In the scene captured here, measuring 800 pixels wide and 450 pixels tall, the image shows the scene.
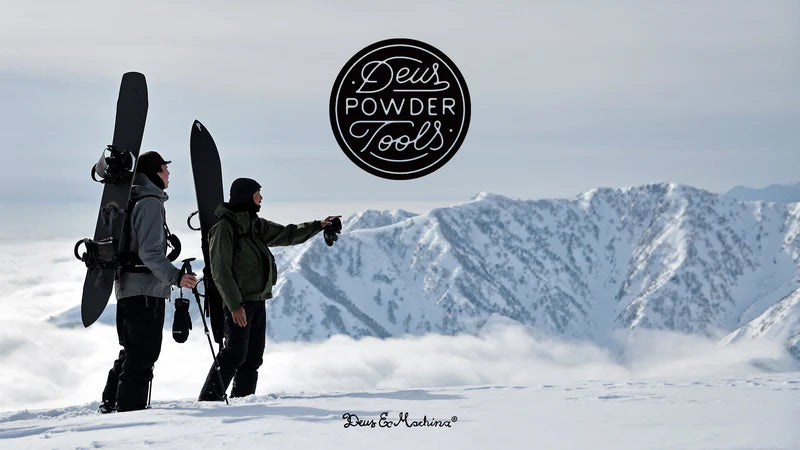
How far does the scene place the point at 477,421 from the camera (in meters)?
6.49

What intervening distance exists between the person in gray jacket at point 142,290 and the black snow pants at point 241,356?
2.17 feet

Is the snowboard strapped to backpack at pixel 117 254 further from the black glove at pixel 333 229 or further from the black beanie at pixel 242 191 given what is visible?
the black glove at pixel 333 229

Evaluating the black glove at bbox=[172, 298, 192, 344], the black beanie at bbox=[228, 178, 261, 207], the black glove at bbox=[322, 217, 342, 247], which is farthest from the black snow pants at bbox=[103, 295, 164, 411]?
the black glove at bbox=[322, 217, 342, 247]

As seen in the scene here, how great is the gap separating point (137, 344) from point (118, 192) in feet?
4.92

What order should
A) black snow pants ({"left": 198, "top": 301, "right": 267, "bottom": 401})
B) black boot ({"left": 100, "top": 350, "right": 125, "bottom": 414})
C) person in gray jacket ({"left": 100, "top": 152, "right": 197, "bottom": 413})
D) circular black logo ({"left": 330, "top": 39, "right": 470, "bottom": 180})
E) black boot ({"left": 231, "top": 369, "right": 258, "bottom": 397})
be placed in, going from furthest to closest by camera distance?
1. circular black logo ({"left": 330, "top": 39, "right": 470, "bottom": 180})
2. black boot ({"left": 231, "top": 369, "right": 258, "bottom": 397})
3. black boot ({"left": 100, "top": 350, "right": 125, "bottom": 414})
4. black snow pants ({"left": 198, "top": 301, "right": 267, "bottom": 401})
5. person in gray jacket ({"left": 100, "top": 152, "right": 197, "bottom": 413})

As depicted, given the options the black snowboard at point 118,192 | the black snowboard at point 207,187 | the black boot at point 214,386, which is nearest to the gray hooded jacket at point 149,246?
the black snowboard at point 118,192

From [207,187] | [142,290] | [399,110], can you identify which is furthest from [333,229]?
[207,187]

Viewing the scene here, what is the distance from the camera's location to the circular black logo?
8.88 metres

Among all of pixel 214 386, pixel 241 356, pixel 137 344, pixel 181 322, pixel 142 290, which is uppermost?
pixel 142 290

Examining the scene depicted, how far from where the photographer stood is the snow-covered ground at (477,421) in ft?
18.4

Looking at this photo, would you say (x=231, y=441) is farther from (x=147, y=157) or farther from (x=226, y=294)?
(x=147, y=157)

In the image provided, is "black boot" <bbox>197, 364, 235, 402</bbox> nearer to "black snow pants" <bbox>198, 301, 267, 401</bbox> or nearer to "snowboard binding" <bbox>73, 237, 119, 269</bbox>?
"black snow pants" <bbox>198, 301, 267, 401</bbox>

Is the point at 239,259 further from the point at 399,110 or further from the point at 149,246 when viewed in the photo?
the point at 399,110

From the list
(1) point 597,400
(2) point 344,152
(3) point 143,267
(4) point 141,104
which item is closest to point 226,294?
(3) point 143,267
